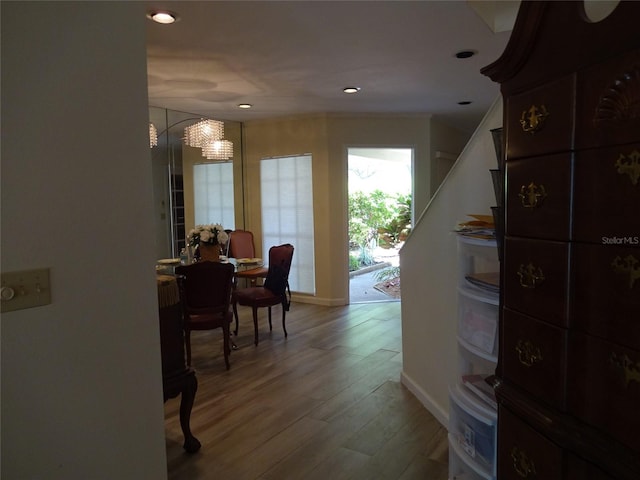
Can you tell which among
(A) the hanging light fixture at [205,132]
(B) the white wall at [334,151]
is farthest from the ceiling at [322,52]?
(B) the white wall at [334,151]

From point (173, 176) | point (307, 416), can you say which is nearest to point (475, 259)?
point (307, 416)

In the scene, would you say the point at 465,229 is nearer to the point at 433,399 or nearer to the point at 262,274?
the point at 433,399

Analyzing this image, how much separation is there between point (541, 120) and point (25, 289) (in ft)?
5.30

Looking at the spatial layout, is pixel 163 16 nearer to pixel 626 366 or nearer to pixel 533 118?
pixel 533 118

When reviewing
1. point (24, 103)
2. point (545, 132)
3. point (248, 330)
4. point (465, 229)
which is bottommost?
point (248, 330)

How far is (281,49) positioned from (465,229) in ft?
7.18

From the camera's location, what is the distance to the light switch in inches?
53.7

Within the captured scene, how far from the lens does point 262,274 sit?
5387 mm

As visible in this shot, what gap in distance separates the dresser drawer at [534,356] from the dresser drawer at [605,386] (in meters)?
0.03

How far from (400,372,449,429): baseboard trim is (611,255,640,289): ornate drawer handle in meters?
2.03

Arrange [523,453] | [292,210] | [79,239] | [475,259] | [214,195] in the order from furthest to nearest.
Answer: [214,195]
[292,210]
[475,259]
[79,239]
[523,453]

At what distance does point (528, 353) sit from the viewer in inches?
50.0

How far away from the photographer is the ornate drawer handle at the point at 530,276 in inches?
47.3

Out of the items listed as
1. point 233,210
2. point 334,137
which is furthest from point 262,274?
point 334,137
